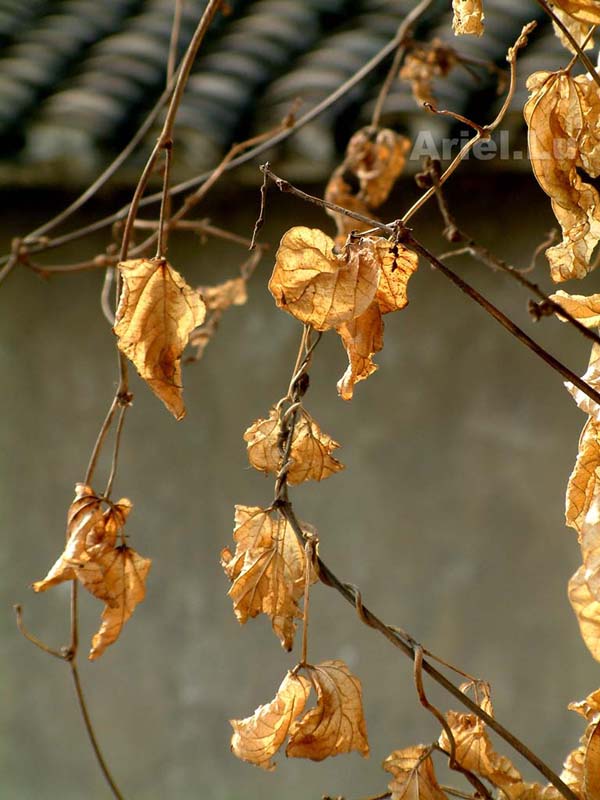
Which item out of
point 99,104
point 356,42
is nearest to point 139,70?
point 99,104

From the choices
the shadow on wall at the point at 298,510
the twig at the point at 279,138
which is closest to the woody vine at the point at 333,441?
the twig at the point at 279,138

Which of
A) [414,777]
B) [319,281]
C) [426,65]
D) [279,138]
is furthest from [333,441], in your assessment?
[426,65]

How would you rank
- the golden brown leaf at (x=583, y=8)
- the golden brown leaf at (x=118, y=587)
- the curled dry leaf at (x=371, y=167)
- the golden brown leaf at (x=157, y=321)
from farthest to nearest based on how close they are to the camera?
the curled dry leaf at (x=371, y=167)
the golden brown leaf at (x=118, y=587)
the golden brown leaf at (x=157, y=321)
the golden brown leaf at (x=583, y=8)

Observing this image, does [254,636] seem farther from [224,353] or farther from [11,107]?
[11,107]

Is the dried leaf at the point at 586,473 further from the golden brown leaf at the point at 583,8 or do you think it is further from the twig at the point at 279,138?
the twig at the point at 279,138

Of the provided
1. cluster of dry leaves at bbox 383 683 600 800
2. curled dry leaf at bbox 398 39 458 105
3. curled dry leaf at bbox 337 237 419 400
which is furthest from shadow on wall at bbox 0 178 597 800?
curled dry leaf at bbox 337 237 419 400

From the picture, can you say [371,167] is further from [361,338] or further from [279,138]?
[361,338]
